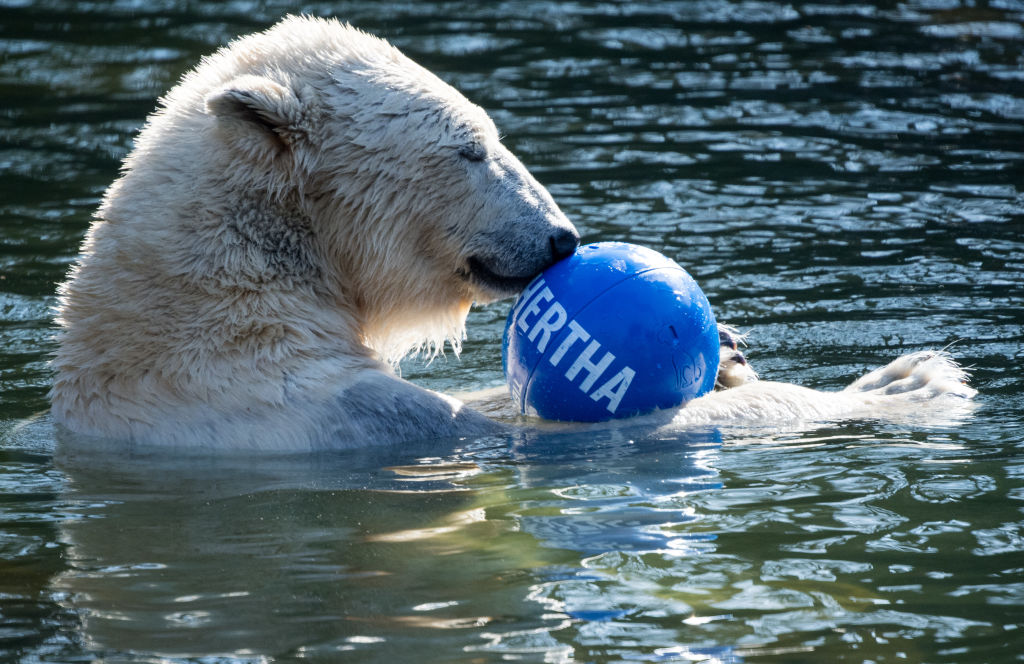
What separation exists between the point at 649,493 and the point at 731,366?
5.42ft

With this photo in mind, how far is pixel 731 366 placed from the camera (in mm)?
5602

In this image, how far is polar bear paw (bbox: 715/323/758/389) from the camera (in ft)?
18.3

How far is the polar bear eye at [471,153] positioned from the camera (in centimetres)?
500

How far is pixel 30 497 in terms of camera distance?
441cm

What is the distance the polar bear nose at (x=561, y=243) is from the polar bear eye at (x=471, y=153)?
0.44 metres

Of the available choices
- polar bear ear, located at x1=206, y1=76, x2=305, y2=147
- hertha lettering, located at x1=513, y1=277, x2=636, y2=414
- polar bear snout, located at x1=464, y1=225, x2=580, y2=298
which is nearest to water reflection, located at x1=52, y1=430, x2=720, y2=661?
hertha lettering, located at x1=513, y1=277, x2=636, y2=414

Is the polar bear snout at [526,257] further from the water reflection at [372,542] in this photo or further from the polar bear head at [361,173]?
the water reflection at [372,542]

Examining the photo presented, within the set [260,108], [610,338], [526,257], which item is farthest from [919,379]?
[260,108]

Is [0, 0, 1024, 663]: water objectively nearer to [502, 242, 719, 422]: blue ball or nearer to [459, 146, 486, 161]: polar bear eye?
[502, 242, 719, 422]: blue ball

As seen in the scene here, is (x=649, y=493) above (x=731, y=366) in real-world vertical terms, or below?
below

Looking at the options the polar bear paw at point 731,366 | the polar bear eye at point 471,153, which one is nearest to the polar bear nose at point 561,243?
the polar bear eye at point 471,153

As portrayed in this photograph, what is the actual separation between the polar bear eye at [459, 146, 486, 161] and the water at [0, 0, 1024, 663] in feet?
3.71

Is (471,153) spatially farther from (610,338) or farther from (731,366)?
(731,366)

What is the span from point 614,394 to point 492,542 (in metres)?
1.16
